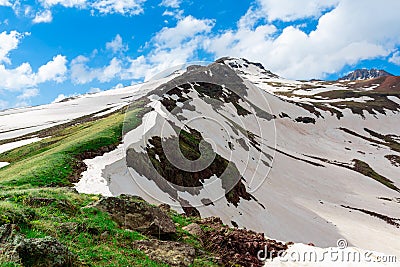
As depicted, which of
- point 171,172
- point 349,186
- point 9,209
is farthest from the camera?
point 349,186

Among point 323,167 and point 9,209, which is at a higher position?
point 9,209

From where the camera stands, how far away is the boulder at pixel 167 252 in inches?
456

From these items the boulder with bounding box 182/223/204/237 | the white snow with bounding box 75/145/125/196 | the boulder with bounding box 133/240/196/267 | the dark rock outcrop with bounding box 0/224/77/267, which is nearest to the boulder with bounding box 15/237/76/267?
the dark rock outcrop with bounding box 0/224/77/267

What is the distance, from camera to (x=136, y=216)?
14250mm

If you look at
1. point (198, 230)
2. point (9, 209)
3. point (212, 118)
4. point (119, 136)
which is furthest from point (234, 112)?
point (9, 209)

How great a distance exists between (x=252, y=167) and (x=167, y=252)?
1813 inches

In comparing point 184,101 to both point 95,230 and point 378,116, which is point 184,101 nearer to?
point 95,230

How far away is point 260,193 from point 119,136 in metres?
20.8

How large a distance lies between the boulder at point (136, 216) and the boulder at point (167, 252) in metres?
1.35

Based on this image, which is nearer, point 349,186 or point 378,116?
point 349,186

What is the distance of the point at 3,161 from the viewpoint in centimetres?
3906

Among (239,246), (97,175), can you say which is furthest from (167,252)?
(97,175)

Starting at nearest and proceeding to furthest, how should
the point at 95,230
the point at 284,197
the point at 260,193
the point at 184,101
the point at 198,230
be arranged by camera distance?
the point at 95,230 < the point at 198,230 < the point at 260,193 < the point at 284,197 < the point at 184,101

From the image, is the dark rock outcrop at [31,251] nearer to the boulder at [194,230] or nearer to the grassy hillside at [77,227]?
the grassy hillside at [77,227]
